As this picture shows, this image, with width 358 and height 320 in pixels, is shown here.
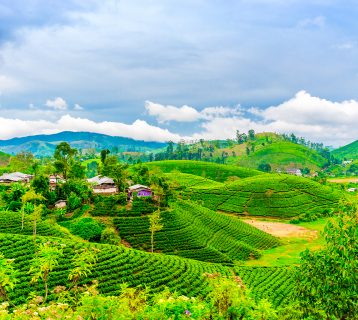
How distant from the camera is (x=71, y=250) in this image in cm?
3491

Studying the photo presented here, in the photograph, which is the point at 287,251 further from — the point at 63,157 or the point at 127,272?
the point at 63,157

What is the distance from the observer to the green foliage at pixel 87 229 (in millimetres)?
49781

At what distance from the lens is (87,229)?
50.2 metres

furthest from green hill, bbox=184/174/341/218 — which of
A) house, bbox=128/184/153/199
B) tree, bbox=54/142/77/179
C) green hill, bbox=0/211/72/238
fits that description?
green hill, bbox=0/211/72/238

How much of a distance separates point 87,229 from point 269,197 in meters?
77.5

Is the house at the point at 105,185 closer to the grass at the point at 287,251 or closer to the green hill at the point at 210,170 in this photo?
the grass at the point at 287,251

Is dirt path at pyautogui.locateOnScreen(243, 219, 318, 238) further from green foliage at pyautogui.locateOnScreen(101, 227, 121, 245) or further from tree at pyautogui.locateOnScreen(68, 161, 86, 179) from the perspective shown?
tree at pyautogui.locateOnScreen(68, 161, 86, 179)

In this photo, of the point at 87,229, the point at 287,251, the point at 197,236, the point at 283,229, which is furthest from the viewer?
the point at 283,229

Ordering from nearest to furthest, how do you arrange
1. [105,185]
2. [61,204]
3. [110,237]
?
[110,237], [61,204], [105,185]

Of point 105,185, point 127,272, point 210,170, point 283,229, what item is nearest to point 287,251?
point 283,229

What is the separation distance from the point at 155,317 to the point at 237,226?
6894 centimetres

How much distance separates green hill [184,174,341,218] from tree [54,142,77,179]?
4273 centimetres

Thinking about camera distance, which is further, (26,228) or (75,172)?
(75,172)

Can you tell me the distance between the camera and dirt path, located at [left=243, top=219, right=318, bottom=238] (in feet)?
266
